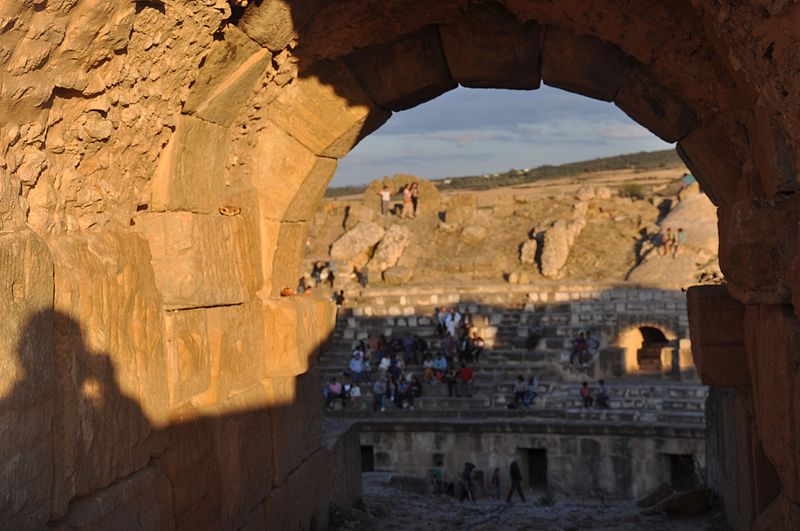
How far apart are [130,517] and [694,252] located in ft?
69.2

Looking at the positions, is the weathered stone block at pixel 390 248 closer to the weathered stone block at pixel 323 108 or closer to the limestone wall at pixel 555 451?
the limestone wall at pixel 555 451

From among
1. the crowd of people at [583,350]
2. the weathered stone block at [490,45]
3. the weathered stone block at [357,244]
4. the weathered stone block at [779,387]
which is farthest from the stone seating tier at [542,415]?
the weathered stone block at [779,387]

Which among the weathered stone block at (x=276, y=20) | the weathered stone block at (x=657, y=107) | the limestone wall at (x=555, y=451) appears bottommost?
the limestone wall at (x=555, y=451)

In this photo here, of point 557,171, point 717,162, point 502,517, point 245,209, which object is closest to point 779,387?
point 717,162

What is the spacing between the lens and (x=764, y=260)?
5180mm

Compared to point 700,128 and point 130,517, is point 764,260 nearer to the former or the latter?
point 700,128

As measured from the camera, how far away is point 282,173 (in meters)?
6.75

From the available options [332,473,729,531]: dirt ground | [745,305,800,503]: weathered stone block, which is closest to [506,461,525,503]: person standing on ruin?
[332,473,729,531]: dirt ground

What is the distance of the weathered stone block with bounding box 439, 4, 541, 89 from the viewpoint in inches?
254

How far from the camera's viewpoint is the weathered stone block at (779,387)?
15.6ft

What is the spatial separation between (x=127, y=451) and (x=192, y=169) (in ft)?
5.56

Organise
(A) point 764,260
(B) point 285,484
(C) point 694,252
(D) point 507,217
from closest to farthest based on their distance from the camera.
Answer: (A) point 764,260, (B) point 285,484, (C) point 694,252, (D) point 507,217

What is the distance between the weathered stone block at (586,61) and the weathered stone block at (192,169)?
226 cm

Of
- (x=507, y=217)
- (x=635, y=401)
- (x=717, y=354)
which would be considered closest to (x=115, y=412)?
(x=717, y=354)
